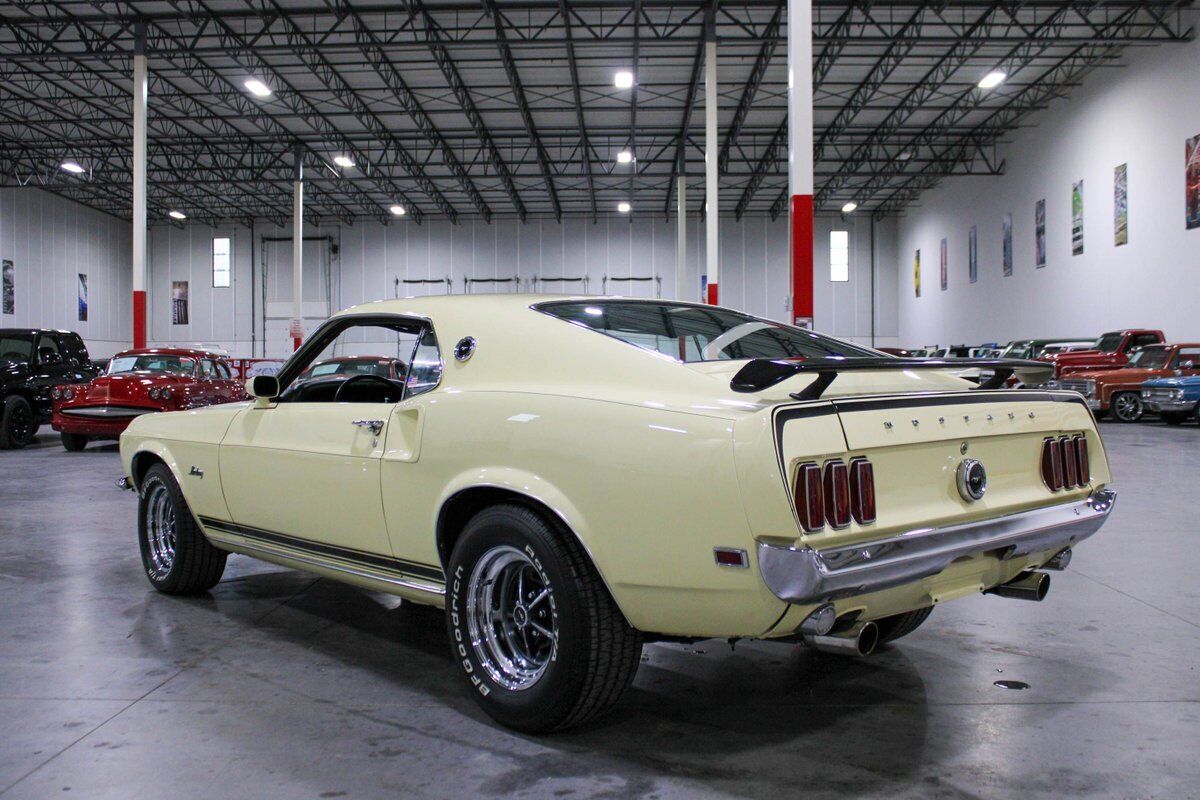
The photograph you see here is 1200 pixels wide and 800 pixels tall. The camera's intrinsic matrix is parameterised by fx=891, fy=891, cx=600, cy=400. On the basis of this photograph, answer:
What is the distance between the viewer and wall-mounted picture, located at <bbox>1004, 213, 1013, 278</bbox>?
88.4 feet

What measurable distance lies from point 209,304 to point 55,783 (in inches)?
1563

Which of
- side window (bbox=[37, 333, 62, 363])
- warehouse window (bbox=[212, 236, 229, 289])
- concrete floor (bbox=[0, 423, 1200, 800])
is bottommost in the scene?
concrete floor (bbox=[0, 423, 1200, 800])

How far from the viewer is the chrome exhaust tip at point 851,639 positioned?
7.69ft

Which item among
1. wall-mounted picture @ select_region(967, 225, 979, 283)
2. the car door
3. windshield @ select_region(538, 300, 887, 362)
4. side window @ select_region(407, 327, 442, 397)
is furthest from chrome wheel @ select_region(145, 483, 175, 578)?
wall-mounted picture @ select_region(967, 225, 979, 283)

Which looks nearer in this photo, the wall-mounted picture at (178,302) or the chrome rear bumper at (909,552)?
the chrome rear bumper at (909,552)

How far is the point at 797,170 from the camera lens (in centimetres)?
1073

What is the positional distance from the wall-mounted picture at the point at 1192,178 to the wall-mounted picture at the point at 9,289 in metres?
34.0

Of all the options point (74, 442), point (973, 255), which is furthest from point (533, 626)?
point (973, 255)

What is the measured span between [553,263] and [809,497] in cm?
3533

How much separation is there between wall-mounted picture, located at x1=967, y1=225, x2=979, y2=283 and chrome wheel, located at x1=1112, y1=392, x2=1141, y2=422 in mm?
13410

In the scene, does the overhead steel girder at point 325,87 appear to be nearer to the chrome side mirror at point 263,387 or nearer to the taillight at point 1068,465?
the chrome side mirror at point 263,387

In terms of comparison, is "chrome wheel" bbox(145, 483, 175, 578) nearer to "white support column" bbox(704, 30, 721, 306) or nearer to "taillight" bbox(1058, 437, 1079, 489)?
"taillight" bbox(1058, 437, 1079, 489)

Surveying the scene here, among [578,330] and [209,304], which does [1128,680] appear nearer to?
[578,330]

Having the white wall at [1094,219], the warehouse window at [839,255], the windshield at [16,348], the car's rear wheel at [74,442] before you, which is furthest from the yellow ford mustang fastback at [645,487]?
the warehouse window at [839,255]
